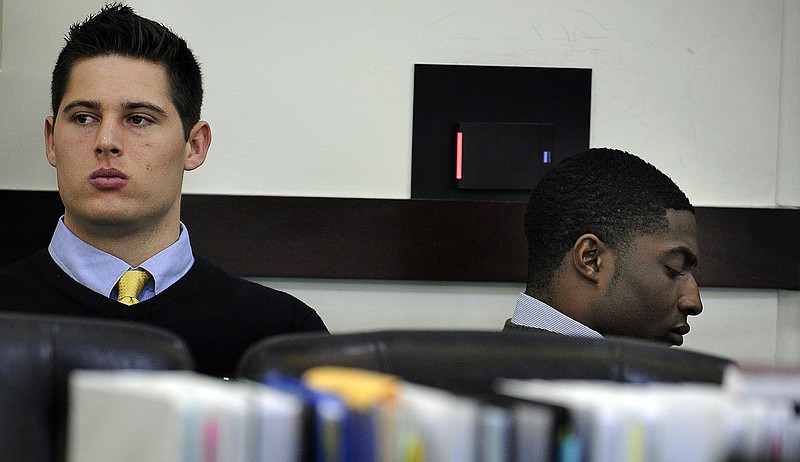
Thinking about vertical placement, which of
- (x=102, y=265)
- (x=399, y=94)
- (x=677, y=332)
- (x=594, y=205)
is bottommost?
(x=677, y=332)

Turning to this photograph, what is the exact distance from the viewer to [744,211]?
2465 millimetres

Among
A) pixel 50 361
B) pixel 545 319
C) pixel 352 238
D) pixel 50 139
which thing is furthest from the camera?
pixel 352 238

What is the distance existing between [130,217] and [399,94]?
2.78ft

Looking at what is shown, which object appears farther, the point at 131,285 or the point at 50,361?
the point at 131,285

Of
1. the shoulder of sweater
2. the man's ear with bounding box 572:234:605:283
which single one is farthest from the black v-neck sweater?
the man's ear with bounding box 572:234:605:283

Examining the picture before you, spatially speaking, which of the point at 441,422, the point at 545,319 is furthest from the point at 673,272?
the point at 441,422

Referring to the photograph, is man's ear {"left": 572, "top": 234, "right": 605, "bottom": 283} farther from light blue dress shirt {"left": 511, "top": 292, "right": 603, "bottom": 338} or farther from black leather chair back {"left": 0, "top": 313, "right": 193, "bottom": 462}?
black leather chair back {"left": 0, "top": 313, "right": 193, "bottom": 462}

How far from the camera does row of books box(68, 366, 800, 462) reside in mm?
486

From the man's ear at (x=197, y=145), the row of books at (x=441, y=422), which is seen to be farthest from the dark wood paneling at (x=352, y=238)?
the row of books at (x=441, y=422)

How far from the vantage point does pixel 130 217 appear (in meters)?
1.78

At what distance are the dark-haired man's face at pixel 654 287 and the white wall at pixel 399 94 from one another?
626mm

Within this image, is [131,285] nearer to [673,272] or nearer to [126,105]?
[126,105]

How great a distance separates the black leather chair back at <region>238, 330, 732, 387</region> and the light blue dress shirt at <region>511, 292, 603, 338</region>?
0.84 meters

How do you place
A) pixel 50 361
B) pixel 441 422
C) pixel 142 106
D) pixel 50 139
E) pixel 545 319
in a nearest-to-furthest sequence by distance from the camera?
pixel 441 422 < pixel 50 361 < pixel 545 319 < pixel 142 106 < pixel 50 139
